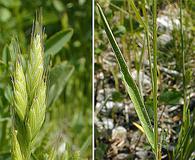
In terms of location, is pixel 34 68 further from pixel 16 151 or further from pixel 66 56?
pixel 66 56

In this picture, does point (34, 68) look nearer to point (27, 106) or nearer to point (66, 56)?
point (27, 106)

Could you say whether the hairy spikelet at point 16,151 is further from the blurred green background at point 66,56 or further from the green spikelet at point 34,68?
the blurred green background at point 66,56

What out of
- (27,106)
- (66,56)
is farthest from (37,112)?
(66,56)

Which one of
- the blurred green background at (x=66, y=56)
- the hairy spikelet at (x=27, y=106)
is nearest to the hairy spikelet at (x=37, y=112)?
the hairy spikelet at (x=27, y=106)

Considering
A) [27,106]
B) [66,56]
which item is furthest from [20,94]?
[66,56]

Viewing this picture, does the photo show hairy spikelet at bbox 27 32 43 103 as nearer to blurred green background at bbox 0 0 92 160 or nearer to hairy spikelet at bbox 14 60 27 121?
hairy spikelet at bbox 14 60 27 121

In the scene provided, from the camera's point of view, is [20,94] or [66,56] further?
[66,56]

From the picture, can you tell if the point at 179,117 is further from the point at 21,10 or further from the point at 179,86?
the point at 21,10

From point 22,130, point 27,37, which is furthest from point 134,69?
point 27,37

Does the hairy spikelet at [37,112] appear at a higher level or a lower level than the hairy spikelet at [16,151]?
higher

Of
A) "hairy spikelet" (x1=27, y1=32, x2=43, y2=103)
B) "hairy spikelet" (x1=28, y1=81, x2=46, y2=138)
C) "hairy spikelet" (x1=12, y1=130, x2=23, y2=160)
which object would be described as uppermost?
"hairy spikelet" (x1=27, y1=32, x2=43, y2=103)

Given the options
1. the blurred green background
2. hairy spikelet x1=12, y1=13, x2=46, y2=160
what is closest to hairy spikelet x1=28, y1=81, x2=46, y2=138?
hairy spikelet x1=12, y1=13, x2=46, y2=160
